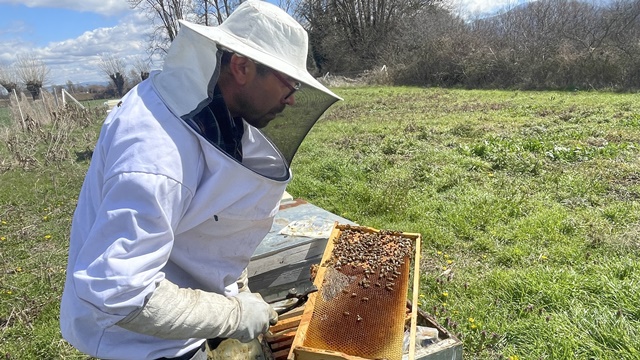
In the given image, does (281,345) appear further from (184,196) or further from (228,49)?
(228,49)

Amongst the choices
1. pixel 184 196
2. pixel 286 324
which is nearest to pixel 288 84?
pixel 184 196

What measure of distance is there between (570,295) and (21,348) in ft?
13.3

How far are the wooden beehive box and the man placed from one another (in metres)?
0.49

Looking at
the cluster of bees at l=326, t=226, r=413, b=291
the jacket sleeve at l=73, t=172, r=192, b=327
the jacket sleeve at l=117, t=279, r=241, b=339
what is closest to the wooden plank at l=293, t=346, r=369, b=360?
the jacket sleeve at l=117, t=279, r=241, b=339

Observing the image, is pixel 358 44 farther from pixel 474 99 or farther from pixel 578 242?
pixel 578 242

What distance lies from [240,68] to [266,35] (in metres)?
0.13

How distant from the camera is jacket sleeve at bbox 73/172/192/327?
110cm

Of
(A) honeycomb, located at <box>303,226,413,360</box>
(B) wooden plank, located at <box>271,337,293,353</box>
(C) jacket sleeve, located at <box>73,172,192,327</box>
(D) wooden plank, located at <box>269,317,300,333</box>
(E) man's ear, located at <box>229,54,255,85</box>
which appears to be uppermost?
(E) man's ear, located at <box>229,54,255,85</box>

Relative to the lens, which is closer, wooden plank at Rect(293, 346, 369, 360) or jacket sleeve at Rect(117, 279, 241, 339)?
jacket sleeve at Rect(117, 279, 241, 339)

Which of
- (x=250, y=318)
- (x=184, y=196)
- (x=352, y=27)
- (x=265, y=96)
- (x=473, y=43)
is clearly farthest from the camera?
(x=352, y=27)

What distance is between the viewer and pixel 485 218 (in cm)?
481

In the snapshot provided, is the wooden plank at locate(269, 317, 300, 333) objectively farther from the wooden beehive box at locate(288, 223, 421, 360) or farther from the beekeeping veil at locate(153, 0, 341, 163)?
the beekeeping veil at locate(153, 0, 341, 163)

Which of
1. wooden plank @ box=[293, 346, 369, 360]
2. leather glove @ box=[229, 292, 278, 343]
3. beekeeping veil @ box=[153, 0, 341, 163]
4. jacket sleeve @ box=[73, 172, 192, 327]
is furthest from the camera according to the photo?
wooden plank @ box=[293, 346, 369, 360]

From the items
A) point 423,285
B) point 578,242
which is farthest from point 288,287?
point 578,242
